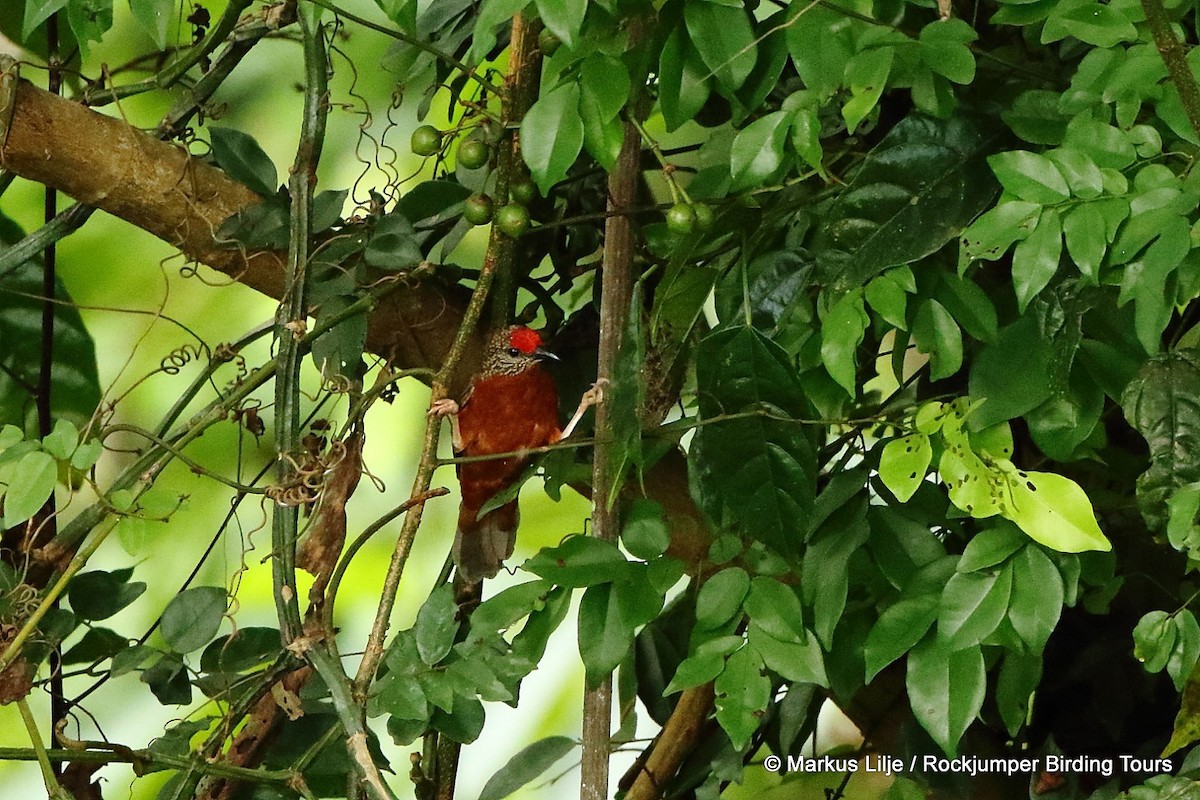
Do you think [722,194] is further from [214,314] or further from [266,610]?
[266,610]

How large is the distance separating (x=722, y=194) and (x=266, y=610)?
3.03 feet

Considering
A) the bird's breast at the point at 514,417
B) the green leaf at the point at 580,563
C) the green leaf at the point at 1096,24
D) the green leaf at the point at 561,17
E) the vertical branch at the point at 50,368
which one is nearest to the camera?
the green leaf at the point at 561,17

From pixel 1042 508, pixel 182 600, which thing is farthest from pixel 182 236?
pixel 1042 508

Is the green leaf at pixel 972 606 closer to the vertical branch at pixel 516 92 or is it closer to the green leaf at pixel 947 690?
the green leaf at pixel 947 690

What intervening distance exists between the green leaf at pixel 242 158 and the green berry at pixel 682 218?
1.27 ft

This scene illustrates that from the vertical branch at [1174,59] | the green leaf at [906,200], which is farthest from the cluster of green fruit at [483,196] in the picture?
the vertical branch at [1174,59]

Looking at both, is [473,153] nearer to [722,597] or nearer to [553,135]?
[553,135]

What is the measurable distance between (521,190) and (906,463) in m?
0.37

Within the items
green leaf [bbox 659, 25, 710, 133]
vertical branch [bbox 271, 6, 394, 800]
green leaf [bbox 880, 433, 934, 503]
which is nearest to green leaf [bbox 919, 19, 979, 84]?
green leaf [bbox 659, 25, 710, 133]

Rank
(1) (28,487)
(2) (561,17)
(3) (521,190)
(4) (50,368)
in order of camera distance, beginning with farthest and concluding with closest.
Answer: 1. (4) (50,368)
2. (3) (521,190)
3. (1) (28,487)
4. (2) (561,17)

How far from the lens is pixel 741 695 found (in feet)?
2.60

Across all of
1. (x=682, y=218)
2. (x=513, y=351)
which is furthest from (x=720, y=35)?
(x=513, y=351)

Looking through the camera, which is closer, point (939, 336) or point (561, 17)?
point (561, 17)

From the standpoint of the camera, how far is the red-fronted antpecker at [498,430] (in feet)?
3.47
